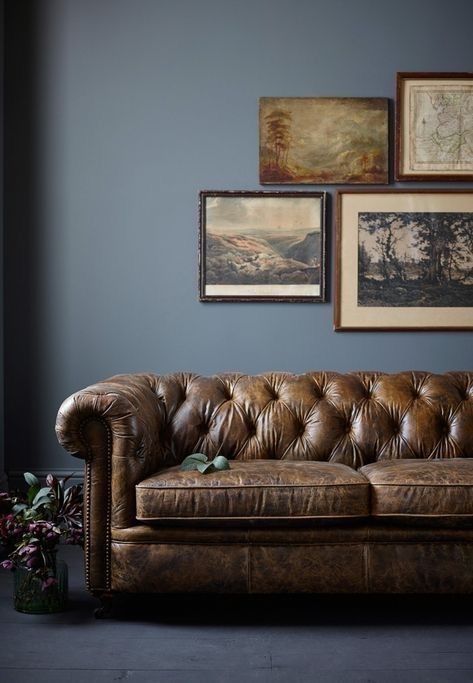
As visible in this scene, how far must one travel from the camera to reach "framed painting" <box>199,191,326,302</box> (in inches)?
151

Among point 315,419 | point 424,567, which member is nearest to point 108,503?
point 315,419

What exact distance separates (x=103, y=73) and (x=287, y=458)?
82.4 inches

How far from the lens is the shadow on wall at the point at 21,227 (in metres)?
3.88

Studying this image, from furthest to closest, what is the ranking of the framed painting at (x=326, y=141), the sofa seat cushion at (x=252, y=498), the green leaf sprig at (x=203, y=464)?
the framed painting at (x=326, y=141), the green leaf sprig at (x=203, y=464), the sofa seat cushion at (x=252, y=498)

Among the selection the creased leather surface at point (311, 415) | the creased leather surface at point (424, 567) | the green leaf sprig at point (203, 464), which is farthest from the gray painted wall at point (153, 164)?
the creased leather surface at point (424, 567)

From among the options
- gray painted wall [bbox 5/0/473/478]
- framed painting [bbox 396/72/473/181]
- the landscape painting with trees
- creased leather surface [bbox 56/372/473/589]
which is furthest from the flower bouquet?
framed painting [bbox 396/72/473/181]

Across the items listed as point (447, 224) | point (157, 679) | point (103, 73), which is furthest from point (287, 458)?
point (103, 73)

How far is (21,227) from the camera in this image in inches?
154

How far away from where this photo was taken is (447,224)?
3.84 metres

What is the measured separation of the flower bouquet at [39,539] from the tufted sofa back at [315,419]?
0.50 m

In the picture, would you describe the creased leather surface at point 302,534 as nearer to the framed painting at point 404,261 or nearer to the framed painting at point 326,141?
the framed painting at point 404,261

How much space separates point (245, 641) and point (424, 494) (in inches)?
28.9

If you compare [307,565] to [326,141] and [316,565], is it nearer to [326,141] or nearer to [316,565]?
[316,565]

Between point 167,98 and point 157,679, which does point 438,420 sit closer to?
point 157,679
